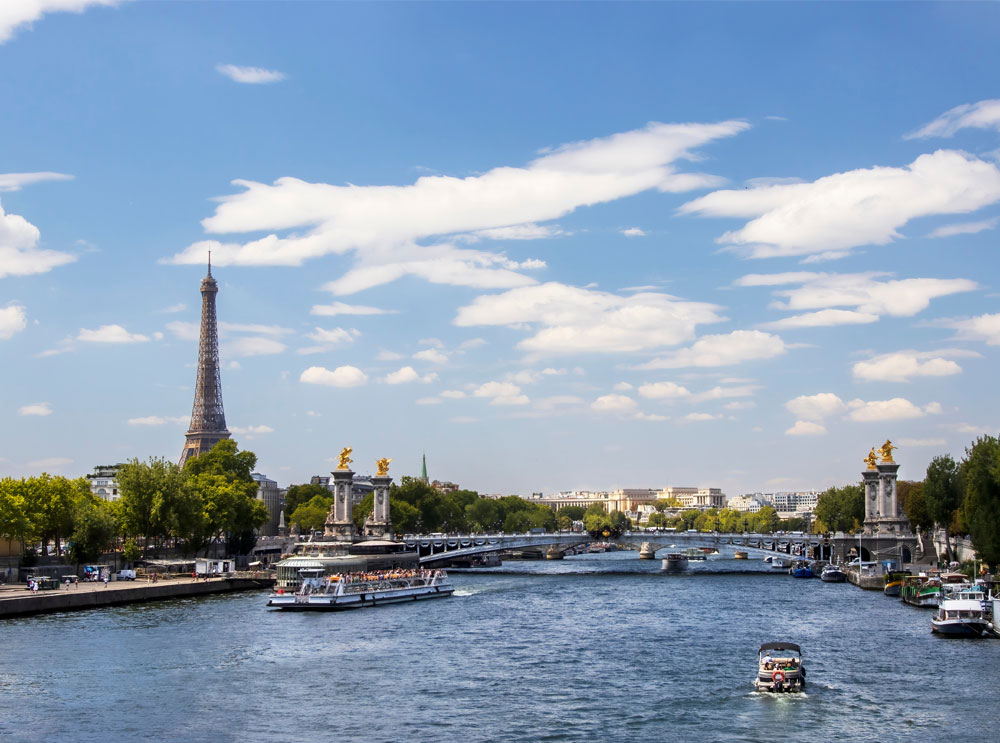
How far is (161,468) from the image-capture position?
3669 inches

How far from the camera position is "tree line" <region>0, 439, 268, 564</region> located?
257 ft

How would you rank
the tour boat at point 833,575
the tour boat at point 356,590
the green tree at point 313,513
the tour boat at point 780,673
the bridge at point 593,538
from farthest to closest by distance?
the green tree at point 313,513
the bridge at point 593,538
the tour boat at point 833,575
the tour boat at point 356,590
the tour boat at point 780,673

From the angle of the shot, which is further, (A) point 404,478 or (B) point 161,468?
(A) point 404,478

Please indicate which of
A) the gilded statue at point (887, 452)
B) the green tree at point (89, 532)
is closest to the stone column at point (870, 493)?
the gilded statue at point (887, 452)

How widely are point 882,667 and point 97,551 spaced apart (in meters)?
56.1

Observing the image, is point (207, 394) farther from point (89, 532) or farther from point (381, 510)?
point (89, 532)

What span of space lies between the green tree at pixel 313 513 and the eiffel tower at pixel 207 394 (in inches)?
809

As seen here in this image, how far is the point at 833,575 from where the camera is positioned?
102 metres

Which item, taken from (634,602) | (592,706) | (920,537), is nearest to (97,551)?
(634,602)

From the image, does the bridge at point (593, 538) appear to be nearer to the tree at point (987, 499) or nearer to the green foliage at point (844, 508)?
the green foliage at point (844, 508)

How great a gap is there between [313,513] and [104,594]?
3262 inches

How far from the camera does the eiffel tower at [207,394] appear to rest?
172 metres

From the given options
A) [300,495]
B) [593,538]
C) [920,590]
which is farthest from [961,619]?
[300,495]

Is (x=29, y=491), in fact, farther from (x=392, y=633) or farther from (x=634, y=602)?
(x=634, y=602)
